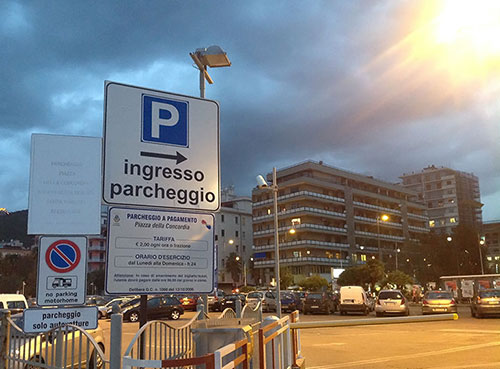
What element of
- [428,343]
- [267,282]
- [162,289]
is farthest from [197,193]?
[267,282]

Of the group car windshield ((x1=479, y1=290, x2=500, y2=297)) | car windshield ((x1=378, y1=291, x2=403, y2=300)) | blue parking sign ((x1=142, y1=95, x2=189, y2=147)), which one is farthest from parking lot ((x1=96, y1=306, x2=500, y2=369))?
blue parking sign ((x1=142, y1=95, x2=189, y2=147))

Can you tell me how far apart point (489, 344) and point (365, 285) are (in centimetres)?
4338

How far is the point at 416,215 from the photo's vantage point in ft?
363

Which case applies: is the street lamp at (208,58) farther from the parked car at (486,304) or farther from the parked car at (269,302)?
the parked car at (269,302)

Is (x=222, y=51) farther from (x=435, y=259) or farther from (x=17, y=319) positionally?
(x=435, y=259)

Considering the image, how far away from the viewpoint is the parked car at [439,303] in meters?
28.0

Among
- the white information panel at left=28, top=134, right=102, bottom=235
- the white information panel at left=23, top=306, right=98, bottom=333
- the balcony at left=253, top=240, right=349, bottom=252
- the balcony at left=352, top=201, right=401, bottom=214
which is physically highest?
the balcony at left=352, top=201, right=401, bottom=214

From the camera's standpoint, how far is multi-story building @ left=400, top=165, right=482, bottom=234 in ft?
447

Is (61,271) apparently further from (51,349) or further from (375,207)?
(375,207)

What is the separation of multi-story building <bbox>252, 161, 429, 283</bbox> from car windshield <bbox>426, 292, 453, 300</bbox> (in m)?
52.2

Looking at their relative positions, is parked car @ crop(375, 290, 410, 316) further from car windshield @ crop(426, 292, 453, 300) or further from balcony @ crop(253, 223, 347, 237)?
balcony @ crop(253, 223, 347, 237)

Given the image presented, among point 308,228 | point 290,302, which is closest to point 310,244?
point 308,228

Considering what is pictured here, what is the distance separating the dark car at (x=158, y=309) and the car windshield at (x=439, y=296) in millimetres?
15335

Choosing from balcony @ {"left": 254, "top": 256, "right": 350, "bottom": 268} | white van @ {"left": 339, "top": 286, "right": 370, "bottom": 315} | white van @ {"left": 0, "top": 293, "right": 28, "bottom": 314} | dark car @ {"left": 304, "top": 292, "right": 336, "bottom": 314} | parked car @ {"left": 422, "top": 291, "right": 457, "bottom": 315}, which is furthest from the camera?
balcony @ {"left": 254, "top": 256, "right": 350, "bottom": 268}
